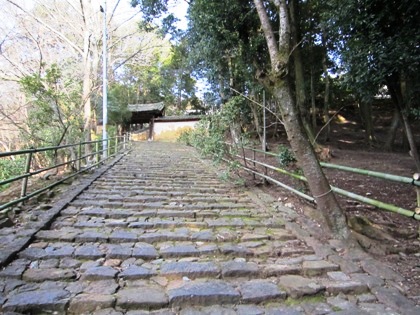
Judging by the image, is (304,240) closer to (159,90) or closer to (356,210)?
(356,210)

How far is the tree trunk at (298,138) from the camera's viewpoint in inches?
144

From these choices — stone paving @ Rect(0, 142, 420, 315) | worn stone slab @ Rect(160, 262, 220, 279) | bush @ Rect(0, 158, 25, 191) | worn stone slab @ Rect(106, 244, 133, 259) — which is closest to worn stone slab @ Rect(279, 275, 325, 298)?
stone paving @ Rect(0, 142, 420, 315)

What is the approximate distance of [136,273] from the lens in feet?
9.00

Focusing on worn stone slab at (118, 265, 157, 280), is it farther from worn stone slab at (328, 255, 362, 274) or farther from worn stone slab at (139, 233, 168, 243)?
worn stone slab at (328, 255, 362, 274)

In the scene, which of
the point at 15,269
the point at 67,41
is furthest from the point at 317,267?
the point at 67,41

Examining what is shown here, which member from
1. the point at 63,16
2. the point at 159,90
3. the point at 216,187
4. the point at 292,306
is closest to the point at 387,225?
the point at 292,306

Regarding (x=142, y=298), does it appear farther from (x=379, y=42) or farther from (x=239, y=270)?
(x=379, y=42)

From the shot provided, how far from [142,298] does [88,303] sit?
0.39m

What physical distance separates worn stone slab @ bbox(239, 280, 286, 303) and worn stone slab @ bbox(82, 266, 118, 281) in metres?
1.14

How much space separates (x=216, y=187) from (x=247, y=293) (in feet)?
14.3

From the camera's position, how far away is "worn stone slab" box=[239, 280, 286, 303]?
2461 millimetres

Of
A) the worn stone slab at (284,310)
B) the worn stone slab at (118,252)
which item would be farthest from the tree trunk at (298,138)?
the worn stone slab at (118,252)

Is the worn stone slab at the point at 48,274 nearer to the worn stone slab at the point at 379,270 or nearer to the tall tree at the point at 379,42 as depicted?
the worn stone slab at the point at 379,270

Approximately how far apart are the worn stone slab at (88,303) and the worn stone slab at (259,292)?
1050 millimetres
